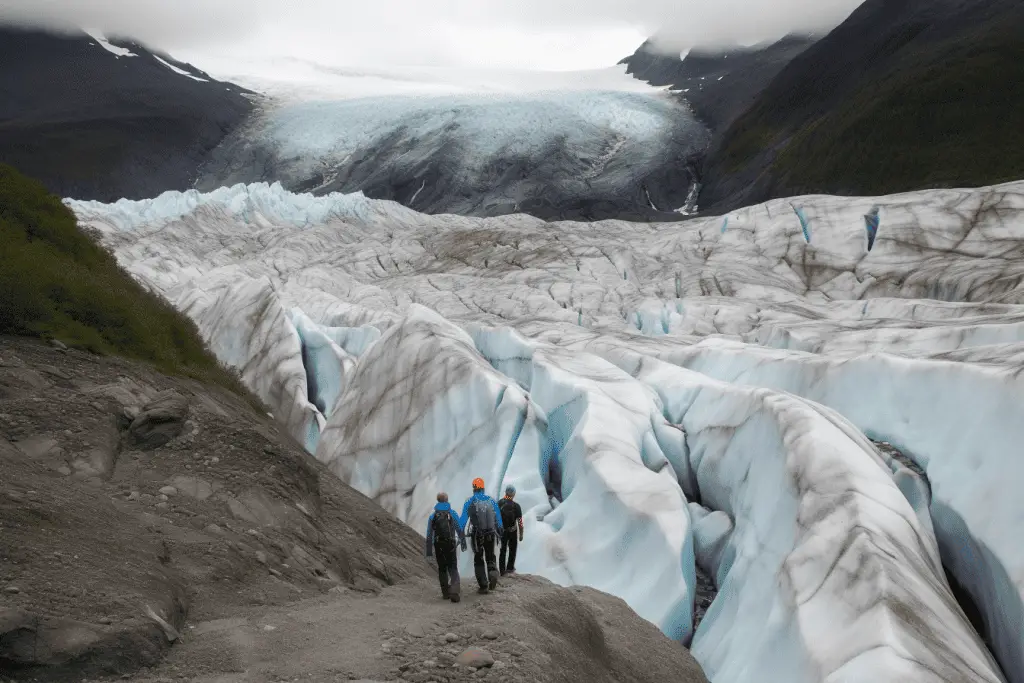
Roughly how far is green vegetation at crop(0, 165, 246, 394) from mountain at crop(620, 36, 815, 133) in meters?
89.8

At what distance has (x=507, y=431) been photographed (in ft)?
41.7

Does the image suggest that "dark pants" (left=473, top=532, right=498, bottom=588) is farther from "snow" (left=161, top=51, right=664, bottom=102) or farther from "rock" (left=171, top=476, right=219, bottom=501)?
"snow" (left=161, top=51, right=664, bottom=102)

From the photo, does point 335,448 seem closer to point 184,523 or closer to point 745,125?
point 184,523

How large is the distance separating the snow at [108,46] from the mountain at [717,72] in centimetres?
8700

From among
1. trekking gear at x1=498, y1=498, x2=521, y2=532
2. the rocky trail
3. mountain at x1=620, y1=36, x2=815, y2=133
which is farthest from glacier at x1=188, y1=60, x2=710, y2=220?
the rocky trail

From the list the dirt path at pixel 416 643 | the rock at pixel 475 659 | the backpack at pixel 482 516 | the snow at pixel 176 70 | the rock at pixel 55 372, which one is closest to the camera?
the dirt path at pixel 416 643

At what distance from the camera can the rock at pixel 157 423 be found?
24.9ft

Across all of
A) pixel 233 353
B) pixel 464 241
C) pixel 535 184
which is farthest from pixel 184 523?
pixel 535 184

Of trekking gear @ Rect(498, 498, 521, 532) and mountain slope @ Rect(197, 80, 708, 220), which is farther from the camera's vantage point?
mountain slope @ Rect(197, 80, 708, 220)

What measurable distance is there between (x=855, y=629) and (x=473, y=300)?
97.4 ft

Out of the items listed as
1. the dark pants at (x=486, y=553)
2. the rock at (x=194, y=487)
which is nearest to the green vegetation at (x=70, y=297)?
the rock at (x=194, y=487)

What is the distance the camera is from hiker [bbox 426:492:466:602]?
6.79 m

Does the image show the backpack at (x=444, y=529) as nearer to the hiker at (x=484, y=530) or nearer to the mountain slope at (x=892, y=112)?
the hiker at (x=484, y=530)

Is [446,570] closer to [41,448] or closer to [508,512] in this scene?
[508,512]
